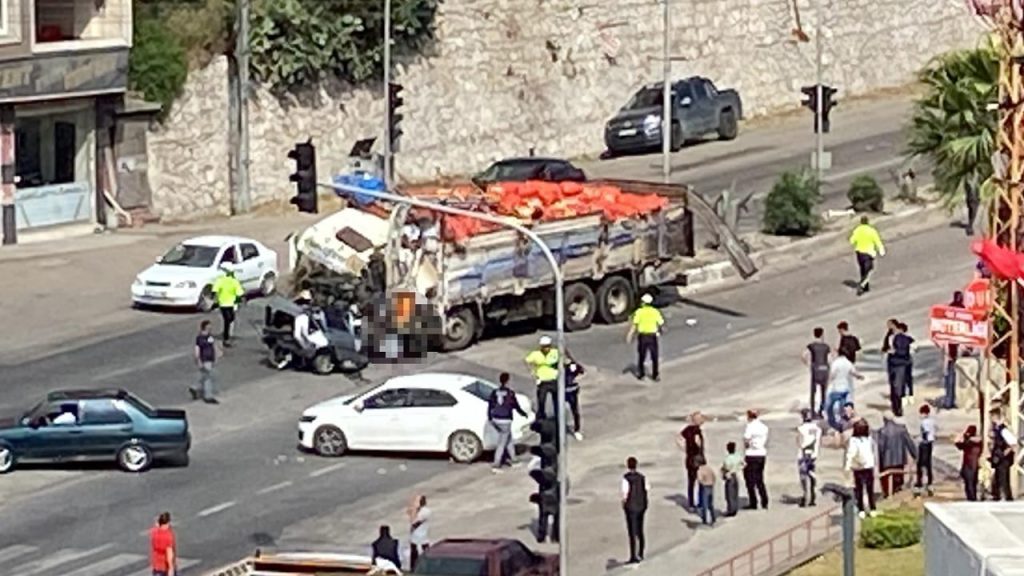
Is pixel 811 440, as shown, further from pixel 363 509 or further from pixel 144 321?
pixel 144 321

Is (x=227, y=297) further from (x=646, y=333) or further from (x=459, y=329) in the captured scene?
(x=646, y=333)

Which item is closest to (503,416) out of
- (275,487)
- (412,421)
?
(412,421)

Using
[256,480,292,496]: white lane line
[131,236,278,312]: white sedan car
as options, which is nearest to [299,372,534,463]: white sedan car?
[256,480,292,496]: white lane line

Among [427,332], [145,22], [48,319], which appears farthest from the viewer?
[145,22]

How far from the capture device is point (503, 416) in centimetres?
3797

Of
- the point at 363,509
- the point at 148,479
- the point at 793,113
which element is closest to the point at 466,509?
the point at 363,509

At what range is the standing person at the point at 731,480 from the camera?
35781 millimetres

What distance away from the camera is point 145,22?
5753 cm

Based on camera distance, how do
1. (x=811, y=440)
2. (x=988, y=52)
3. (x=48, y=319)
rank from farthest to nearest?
(x=48, y=319)
(x=988, y=52)
(x=811, y=440)

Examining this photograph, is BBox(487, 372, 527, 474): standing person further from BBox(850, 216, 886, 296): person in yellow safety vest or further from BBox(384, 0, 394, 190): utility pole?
BBox(384, 0, 394, 190): utility pole

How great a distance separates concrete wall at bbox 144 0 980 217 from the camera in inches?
2285

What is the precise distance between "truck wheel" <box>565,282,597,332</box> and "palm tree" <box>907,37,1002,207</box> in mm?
6556

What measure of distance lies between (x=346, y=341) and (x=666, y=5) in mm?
18923

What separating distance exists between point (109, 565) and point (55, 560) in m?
0.71
